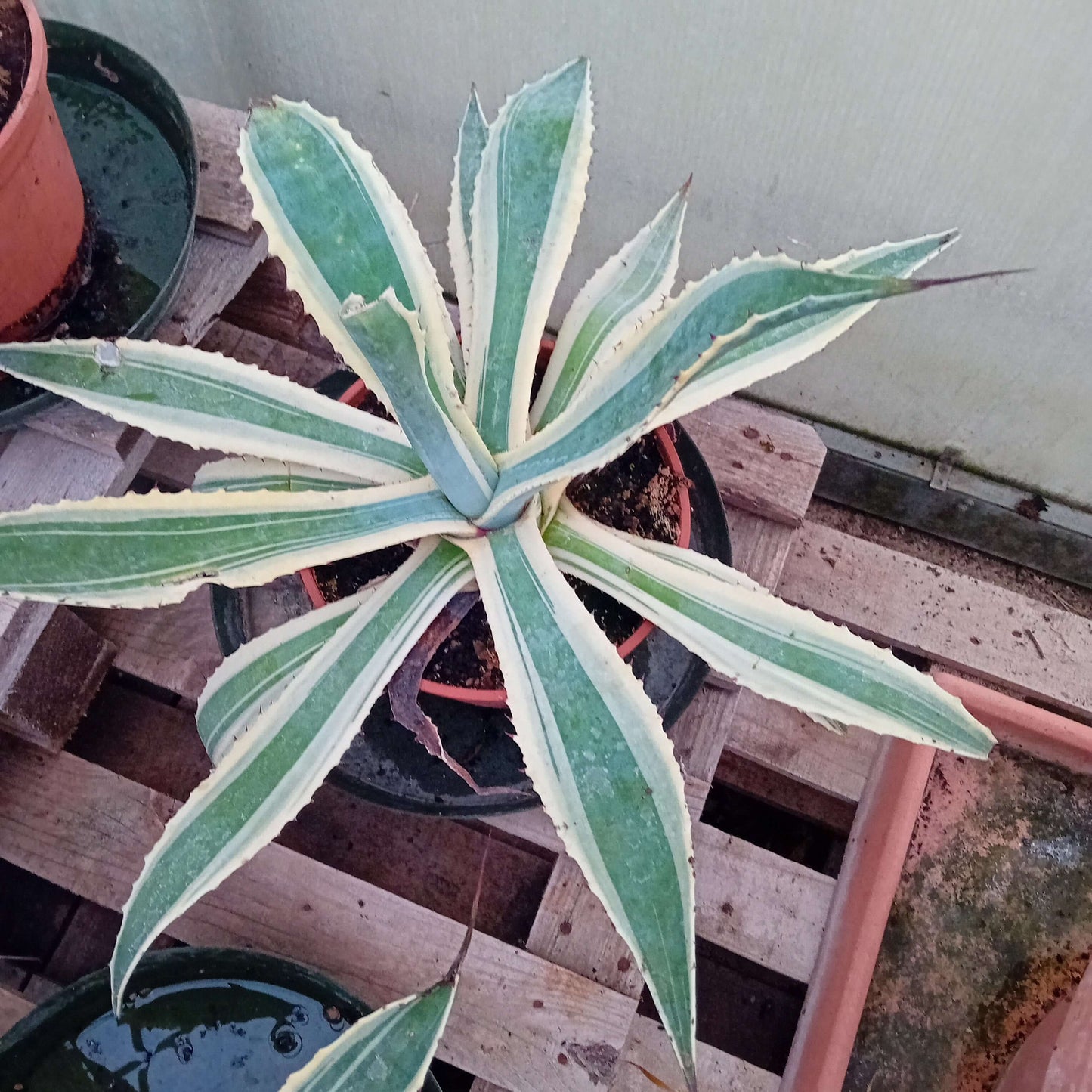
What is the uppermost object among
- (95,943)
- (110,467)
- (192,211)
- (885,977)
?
(192,211)

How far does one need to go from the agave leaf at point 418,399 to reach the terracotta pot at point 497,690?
0.15 meters

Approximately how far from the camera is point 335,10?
1.06 meters

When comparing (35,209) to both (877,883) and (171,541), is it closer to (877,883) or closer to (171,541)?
(171,541)

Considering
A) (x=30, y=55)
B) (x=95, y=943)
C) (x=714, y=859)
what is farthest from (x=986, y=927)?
(x=30, y=55)

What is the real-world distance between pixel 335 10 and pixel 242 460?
676mm

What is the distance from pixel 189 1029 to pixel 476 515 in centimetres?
60

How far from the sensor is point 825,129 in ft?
3.20

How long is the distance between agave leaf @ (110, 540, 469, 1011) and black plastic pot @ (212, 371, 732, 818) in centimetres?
16

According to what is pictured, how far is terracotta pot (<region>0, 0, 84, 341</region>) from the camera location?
0.71 m

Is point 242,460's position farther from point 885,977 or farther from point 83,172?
point 885,977

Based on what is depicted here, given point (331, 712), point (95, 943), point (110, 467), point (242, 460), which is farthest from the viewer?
point (95, 943)

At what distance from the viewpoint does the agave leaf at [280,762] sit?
53cm

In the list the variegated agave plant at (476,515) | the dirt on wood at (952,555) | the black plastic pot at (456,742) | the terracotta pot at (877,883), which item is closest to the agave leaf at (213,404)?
the variegated agave plant at (476,515)

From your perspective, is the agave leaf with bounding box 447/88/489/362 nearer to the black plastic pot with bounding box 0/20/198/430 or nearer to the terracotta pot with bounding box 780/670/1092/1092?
the black plastic pot with bounding box 0/20/198/430
